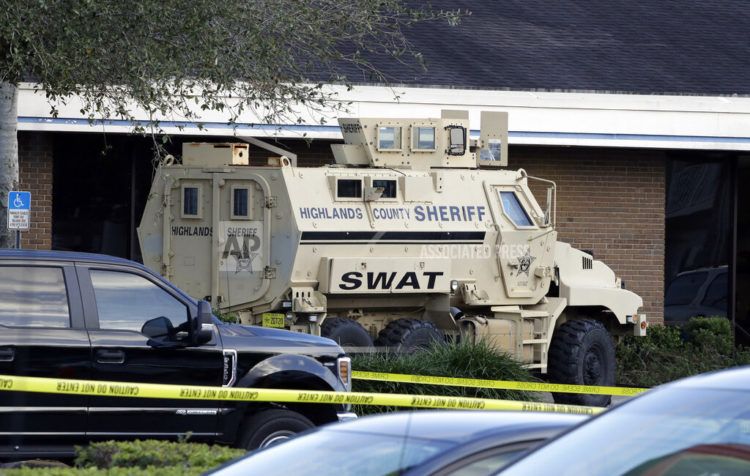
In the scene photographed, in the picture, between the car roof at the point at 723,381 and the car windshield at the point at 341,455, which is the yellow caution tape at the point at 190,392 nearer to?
the car windshield at the point at 341,455

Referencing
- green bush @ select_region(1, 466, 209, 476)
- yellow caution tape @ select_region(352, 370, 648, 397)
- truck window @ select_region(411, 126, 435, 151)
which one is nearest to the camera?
green bush @ select_region(1, 466, 209, 476)

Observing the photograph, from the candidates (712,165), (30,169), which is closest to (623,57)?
(712,165)

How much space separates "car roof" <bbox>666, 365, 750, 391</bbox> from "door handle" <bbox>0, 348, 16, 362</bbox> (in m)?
4.95

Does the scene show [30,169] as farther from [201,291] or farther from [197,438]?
[197,438]

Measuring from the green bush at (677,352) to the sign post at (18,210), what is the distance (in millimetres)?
7948

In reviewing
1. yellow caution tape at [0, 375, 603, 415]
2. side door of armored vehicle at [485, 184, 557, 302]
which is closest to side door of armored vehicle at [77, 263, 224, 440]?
yellow caution tape at [0, 375, 603, 415]

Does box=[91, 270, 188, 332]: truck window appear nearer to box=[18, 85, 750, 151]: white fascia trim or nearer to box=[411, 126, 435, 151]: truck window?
box=[411, 126, 435, 151]: truck window

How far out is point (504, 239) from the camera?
52.5ft

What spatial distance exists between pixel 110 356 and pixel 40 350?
453 millimetres

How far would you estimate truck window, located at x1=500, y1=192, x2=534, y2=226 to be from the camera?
1619 cm

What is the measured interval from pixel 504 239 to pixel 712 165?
7.79 metres

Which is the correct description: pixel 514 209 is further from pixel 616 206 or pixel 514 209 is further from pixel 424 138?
pixel 616 206

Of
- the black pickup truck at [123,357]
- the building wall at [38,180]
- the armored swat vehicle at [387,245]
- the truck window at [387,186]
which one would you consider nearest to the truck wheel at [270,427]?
the black pickup truck at [123,357]

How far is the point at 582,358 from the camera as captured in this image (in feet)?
53.5
